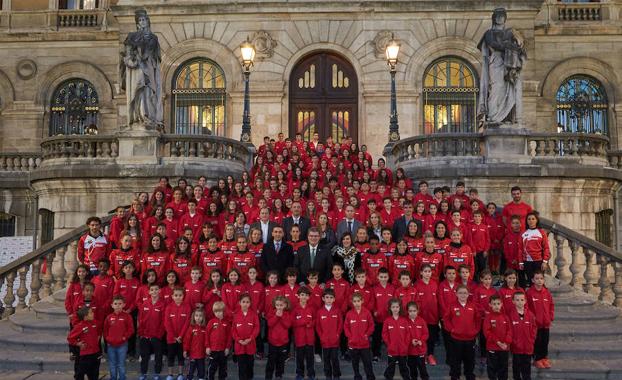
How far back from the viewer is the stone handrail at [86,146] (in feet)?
52.0

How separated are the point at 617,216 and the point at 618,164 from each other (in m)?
1.91

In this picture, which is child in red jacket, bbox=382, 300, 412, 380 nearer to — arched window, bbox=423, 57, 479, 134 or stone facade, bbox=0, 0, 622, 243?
stone facade, bbox=0, 0, 622, 243

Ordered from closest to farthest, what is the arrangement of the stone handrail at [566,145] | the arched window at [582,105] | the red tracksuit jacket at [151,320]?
the red tracksuit jacket at [151,320] → the stone handrail at [566,145] → the arched window at [582,105]

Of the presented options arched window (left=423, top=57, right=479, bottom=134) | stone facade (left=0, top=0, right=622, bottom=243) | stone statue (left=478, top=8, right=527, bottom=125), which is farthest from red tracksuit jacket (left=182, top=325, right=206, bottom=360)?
arched window (left=423, top=57, right=479, bottom=134)

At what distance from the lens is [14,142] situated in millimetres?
25562

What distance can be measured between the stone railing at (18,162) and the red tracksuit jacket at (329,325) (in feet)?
55.0

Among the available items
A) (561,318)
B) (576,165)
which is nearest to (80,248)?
(561,318)

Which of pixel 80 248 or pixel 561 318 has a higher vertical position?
pixel 80 248

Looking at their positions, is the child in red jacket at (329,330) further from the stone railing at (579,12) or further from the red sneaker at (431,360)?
the stone railing at (579,12)

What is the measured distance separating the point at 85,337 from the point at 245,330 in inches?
84.3

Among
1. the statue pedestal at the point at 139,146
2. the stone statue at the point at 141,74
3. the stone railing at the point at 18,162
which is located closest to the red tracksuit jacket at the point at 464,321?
the statue pedestal at the point at 139,146

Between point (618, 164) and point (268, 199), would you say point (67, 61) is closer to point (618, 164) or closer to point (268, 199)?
point (268, 199)

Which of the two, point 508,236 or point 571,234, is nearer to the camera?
point 508,236

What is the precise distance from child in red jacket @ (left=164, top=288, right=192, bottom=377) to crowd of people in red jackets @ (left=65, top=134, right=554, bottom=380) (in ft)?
0.06
